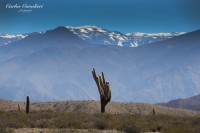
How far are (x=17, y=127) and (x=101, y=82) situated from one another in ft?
47.9

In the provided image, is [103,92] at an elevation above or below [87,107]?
below

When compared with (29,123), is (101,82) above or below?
above

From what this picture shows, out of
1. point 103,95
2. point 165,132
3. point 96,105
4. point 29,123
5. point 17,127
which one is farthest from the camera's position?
point 96,105

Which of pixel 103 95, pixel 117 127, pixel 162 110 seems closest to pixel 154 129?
pixel 117 127

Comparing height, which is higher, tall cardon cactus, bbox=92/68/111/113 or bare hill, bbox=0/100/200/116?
bare hill, bbox=0/100/200/116

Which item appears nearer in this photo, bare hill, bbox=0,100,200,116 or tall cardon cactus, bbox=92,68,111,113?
tall cardon cactus, bbox=92,68,111,113

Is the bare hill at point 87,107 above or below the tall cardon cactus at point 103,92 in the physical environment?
above

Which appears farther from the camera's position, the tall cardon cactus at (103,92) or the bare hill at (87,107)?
the bare hill at (87,107)

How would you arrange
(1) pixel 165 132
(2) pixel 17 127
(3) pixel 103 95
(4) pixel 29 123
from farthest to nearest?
(3) pixel 103 95
(4) pixel 29 123
(2) pixel 17 127
(1) pixel 165 132

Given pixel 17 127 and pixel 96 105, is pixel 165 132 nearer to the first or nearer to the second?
pixel 17 127

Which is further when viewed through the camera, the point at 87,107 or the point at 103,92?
the point at 87,107

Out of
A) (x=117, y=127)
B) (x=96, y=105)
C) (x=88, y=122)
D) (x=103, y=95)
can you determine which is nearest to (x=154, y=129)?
(x=117, y=127)

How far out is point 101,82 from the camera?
3747 centimetres

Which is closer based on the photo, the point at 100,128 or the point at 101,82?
the point at 100,128
